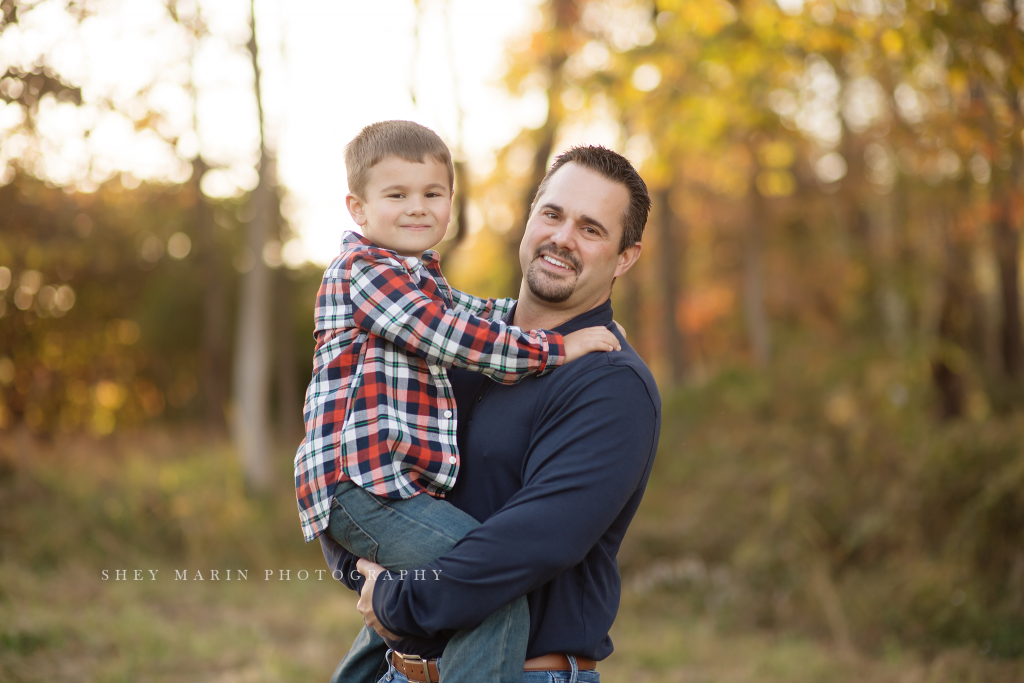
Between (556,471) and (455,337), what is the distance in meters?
0.44

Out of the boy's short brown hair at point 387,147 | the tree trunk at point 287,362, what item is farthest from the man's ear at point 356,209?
the tree trunk at point 287,362

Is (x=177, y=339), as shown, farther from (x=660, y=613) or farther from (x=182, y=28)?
(x=660, y=613)

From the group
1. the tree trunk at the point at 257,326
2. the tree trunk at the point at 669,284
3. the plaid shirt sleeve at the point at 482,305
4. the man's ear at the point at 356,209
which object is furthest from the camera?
the tree trunk at the point at 669,284

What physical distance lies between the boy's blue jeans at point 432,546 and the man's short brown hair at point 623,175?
94cm

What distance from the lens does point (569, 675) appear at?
6.35 ft

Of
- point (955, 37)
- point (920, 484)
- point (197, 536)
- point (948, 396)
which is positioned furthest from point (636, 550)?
point (955, 37)

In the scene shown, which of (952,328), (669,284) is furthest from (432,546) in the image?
(669,284)

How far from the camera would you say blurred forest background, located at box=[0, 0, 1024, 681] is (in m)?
5.27

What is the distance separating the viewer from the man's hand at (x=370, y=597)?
1909mm

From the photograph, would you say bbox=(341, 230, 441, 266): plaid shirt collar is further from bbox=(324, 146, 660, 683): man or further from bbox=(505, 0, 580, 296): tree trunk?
bbox=(505, 0, 580, 296): tree trunk

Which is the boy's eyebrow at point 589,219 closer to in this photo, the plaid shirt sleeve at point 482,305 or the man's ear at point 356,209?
the plaid shirt sleeve at point 482,305

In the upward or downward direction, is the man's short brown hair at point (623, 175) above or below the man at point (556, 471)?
above

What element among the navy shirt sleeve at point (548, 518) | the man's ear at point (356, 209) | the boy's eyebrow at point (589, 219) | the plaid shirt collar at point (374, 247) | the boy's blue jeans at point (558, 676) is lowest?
the boy's blue jeans at point (558, 676)

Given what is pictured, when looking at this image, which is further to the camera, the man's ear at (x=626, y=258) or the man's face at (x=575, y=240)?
the man's ear at (x=626, y=258)
